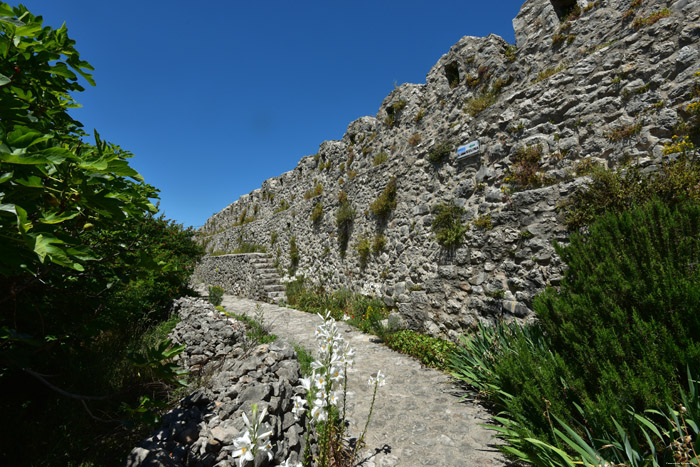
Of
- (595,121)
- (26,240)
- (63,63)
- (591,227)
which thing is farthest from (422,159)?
(26,240)

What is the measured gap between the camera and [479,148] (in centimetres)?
596

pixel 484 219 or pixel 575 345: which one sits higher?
pixel 484 219

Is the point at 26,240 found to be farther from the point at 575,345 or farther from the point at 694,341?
the point at 694,341

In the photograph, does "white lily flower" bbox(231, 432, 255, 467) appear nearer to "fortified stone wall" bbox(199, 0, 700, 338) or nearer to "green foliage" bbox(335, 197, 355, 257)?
"fortified stone wall" bbox(199, 0, 700, 338)

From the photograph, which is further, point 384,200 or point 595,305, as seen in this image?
point 384,200

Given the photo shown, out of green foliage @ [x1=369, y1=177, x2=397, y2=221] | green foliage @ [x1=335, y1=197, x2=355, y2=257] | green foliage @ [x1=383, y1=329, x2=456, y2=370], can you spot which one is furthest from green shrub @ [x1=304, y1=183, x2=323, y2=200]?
green foliage @ [x1=383, y1=329, x2=456, y2=370]

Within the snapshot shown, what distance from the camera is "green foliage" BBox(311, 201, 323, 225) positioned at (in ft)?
37.8

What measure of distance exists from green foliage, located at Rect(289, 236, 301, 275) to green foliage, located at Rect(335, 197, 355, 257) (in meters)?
2.96

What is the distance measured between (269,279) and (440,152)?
8.67 m

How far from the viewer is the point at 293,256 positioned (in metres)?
12.5

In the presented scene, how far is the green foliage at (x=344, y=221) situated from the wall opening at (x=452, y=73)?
457 cm

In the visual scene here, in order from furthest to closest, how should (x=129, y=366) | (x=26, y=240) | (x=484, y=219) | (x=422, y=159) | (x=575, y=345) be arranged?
(x=422, y=159) → (x=484, y=219) → (x=129, y=366) → (x=575, y=345) → (x=26, y=240)

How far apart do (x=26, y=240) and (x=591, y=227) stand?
469 cm

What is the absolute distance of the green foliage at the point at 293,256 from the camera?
12484mm
